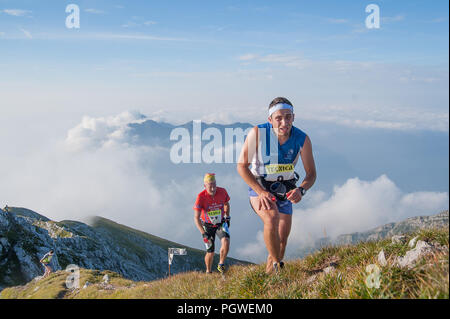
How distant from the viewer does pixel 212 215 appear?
34.5ft

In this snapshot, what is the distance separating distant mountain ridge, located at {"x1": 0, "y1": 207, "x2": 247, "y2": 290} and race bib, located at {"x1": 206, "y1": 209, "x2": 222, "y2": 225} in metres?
3.17

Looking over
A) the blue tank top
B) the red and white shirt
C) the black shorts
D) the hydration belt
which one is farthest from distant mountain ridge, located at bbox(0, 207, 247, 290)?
the blue tank top

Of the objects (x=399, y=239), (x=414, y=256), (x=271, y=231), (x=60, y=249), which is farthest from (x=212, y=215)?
(x=60, y=249)

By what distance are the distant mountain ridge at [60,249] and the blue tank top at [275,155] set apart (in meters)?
7.11

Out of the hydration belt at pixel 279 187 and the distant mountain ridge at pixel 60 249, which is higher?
the hydration belt at pixel 279 187

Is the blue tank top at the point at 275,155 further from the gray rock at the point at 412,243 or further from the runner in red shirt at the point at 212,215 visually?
the runner in red shirt at the point at 212,215

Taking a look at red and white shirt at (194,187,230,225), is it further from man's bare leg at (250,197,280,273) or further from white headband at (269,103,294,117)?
white headband at (269,103,294,117)

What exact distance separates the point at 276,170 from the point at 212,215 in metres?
4.33

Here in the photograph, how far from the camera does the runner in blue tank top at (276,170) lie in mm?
6457

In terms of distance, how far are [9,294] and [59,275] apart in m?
3.40

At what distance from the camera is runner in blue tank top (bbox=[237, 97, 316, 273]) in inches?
254

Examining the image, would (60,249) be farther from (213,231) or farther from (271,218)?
(271,218)

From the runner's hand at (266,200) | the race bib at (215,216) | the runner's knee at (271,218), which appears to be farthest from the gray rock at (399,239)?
the race bib at (215,216)
